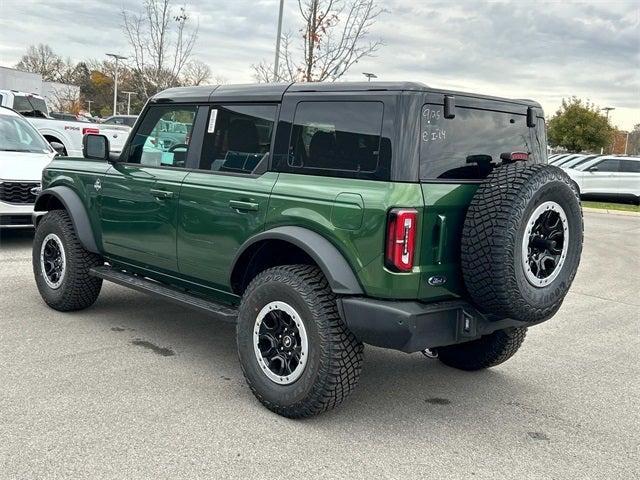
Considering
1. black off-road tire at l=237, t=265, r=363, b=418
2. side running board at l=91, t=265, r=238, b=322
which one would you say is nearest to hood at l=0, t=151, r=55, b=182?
side running board at l=91, t=265, r=238, b=322

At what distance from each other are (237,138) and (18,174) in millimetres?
5014

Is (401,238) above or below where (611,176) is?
below

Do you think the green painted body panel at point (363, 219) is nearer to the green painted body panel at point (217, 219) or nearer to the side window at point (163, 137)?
the green painted body panel at point (217, 219)

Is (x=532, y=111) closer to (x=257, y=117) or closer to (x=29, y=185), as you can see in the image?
(x=257, y=117)

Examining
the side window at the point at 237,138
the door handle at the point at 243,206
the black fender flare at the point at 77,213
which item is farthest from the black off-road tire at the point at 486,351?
the black fender flare at the point at 77,213

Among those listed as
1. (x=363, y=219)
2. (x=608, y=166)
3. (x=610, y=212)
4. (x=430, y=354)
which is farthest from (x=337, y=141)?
(x=608, y=166)

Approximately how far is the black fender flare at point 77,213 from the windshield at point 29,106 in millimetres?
12655

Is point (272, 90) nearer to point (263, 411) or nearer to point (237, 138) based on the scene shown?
point (237, 138)

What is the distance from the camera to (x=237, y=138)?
4488 mm

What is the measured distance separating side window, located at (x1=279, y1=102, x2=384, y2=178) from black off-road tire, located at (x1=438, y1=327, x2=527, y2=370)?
1.61 m

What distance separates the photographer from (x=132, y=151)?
5.32m

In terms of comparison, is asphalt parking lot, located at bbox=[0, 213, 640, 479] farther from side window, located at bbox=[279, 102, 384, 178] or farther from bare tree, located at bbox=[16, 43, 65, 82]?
bare tree, located at bbox=[16, 43, 65, 82]

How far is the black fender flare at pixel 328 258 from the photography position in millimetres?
3615

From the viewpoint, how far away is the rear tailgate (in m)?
3.60
